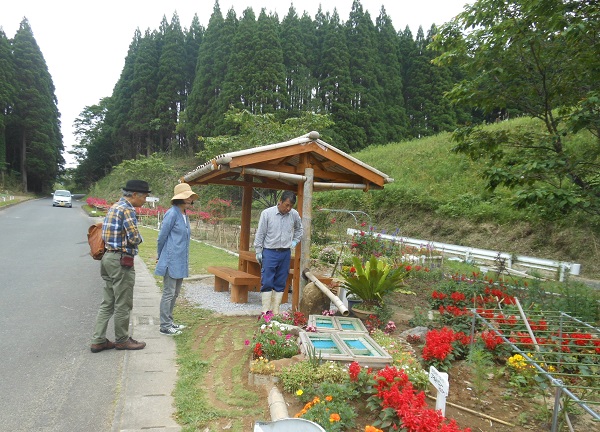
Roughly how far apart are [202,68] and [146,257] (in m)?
26.4

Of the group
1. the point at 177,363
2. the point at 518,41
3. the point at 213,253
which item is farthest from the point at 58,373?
the point at 213,253

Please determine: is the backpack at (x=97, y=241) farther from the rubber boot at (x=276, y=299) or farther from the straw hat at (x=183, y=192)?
the rubber boot at (x=276, y=299)

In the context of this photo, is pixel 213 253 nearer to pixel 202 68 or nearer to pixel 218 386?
pixel 218 386

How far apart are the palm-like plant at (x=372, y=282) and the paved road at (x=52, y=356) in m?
2.84

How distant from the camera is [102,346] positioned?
4512 mm

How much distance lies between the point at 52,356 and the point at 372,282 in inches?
146

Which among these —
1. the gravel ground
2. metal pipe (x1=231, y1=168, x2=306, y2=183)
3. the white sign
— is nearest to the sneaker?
the gravel ground

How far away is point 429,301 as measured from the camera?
6539mm

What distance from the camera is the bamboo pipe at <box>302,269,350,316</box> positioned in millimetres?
4758

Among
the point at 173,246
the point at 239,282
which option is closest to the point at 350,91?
the point at 239,282

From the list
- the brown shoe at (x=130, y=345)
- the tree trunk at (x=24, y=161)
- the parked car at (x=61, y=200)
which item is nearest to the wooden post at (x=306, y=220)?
the brown shoe at (x=130, y=345)

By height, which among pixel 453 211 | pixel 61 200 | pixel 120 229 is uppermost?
pixel 453 211

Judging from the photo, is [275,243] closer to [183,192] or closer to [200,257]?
[183,192]

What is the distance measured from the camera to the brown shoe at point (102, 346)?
14.7 ft
